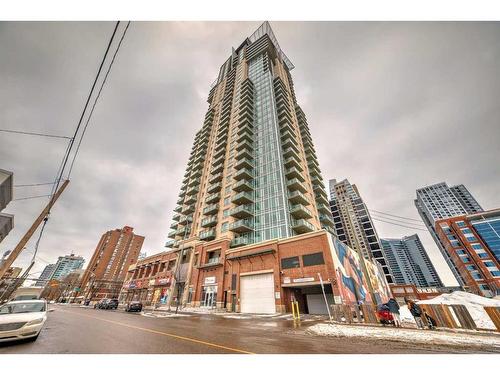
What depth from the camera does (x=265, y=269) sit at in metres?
25.6

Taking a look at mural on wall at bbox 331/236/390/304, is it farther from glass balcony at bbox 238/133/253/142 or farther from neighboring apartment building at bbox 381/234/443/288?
neighboring apartment building at bbox 381/234/443/288

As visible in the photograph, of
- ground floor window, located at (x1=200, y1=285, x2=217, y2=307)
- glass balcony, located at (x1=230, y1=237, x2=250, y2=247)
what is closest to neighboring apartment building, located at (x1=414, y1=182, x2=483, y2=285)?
glass balcony, located at (x1=230, y1=237, x2=250, y2=247)

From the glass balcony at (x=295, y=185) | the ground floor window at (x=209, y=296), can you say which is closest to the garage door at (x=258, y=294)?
the ground floor window at (x=209, y=296)

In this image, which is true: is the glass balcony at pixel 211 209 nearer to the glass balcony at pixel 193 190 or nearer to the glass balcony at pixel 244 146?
the glass balcony at pixel 193 190

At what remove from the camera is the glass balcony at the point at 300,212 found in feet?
111

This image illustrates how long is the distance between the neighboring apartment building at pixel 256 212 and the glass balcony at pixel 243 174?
0.21 meters

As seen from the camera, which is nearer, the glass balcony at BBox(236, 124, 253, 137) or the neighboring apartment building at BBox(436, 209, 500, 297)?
the glass balcony at BBox(236, 124, 253, 137)

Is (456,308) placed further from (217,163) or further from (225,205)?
(217,163)

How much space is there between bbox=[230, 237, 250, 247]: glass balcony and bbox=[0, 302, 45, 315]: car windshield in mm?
25371

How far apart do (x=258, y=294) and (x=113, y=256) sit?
92343 millimetres

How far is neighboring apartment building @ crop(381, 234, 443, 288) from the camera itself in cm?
16100

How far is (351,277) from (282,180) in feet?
60.5

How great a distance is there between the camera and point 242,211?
35.4 meters
